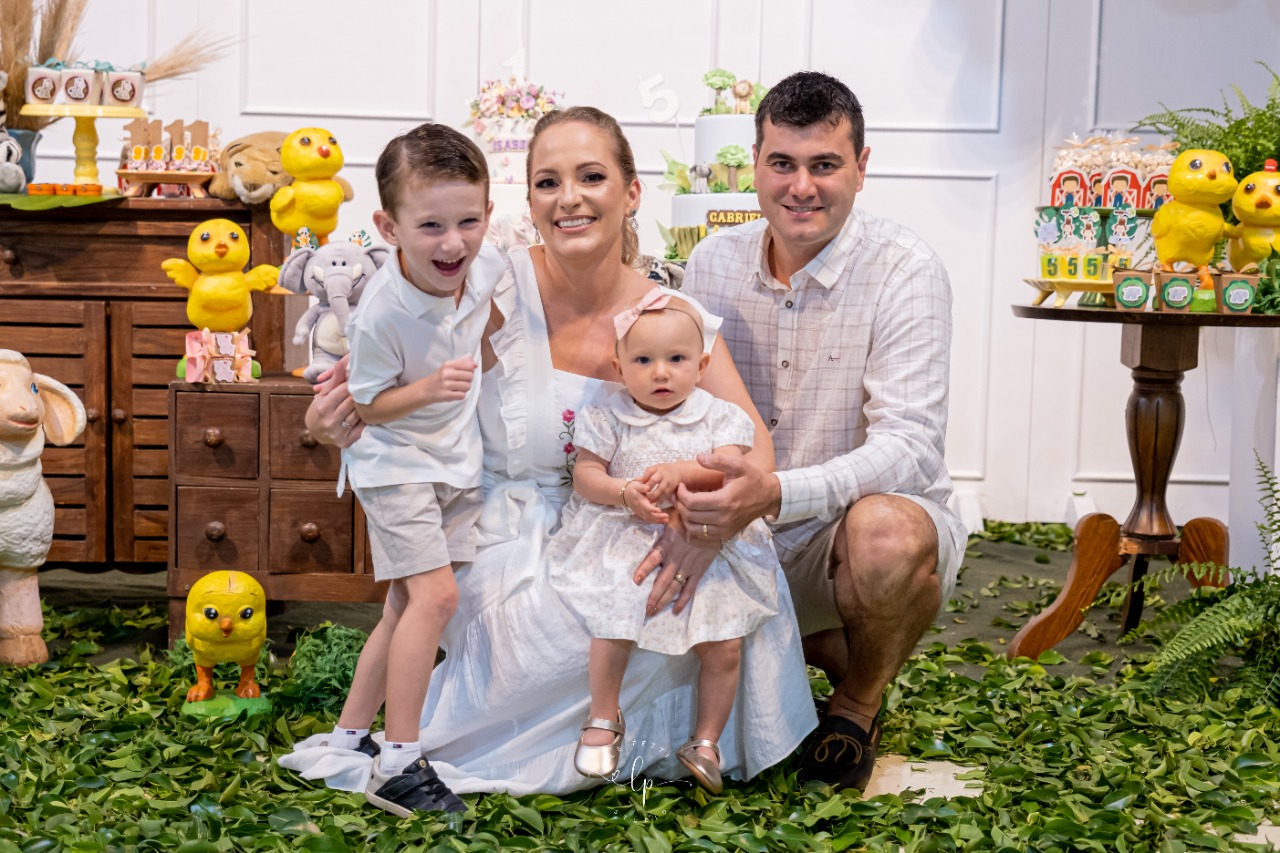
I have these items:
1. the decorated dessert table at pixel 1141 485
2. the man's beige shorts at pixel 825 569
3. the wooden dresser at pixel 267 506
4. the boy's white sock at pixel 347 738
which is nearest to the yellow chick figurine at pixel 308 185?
the wooden dresser at pixel 267 506

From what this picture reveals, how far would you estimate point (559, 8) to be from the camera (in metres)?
5.27

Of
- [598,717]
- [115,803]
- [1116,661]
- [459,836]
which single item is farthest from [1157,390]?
[115,803]

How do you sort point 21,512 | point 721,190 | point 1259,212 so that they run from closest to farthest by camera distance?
point 21,512
point 1259,212
point 721,190

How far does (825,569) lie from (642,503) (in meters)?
0.48

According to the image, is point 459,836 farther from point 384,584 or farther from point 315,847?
point 384,584

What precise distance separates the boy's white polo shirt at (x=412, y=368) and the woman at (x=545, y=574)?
75mm

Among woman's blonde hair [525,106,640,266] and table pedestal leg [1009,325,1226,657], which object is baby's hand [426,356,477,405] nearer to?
woman's blonde hair [525,106,640,266]

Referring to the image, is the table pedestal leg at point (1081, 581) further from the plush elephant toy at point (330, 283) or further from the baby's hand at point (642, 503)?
the plush elephant toy at point (330, 283)

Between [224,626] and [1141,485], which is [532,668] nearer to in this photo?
[224,626]

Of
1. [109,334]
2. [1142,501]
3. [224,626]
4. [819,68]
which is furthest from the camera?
[819,68]

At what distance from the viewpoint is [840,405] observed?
2.72 meters

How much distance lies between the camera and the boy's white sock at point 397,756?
2.41 meters

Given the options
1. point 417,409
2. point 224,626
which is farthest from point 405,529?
point 224,626

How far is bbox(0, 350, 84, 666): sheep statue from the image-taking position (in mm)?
3209
